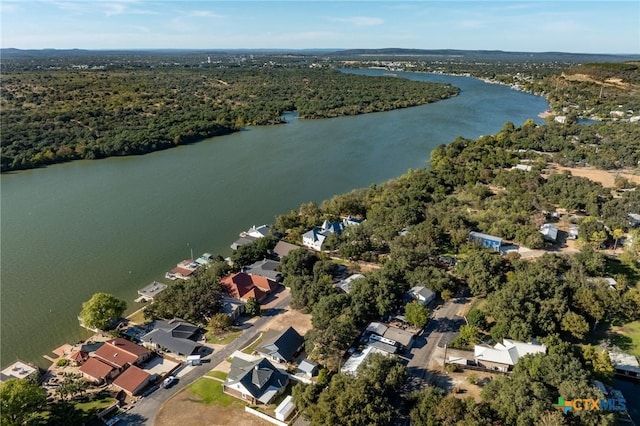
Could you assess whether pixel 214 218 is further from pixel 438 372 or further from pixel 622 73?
pixel 622 73

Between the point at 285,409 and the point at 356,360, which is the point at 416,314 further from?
the point at 285,409

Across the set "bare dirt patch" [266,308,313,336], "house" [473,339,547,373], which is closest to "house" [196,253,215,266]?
"bare dirt patch" [266,308,313,336]

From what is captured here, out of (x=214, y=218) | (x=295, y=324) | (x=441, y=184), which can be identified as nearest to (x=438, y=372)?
(x=295, y=324)

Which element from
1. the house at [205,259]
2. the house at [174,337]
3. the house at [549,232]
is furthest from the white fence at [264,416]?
the house at [549,232]

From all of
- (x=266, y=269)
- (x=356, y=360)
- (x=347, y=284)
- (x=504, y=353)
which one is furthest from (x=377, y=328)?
(x=266, y=269)

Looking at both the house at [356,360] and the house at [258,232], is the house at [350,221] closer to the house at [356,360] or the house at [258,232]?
the house at [258,232]
